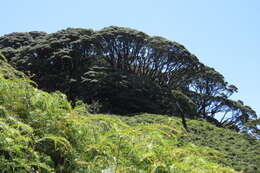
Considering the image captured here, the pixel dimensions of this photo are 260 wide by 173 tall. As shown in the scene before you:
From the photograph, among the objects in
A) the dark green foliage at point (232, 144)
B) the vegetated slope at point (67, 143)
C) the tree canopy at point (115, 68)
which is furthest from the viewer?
the tree canopy at point (115, 68)

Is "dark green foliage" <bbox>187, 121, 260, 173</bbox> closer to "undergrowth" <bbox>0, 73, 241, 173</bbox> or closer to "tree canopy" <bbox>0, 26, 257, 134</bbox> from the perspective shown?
"tree canopy" <bbox>0, 26, 257, 134</bbox>

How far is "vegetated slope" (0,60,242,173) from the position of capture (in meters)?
1.08

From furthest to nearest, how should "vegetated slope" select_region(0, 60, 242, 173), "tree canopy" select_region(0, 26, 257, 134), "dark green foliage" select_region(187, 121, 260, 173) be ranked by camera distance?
"tree canopy" select_region(0, 26, 257, 134)
"dark green foliage" select_region(187, 121, 260, 173)
"vegetated slope" select_region(0, 60, 242, 173)

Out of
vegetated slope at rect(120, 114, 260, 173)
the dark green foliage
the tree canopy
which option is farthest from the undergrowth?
the tree canopy

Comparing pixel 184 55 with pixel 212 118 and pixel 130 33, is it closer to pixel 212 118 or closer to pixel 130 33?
pixel 130 33

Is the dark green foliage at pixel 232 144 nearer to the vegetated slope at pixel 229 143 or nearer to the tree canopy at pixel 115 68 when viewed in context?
the vegetated slope at pixel 229 143

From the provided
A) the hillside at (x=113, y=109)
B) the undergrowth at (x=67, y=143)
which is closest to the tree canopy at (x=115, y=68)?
the hillside at (x=113, y=109)

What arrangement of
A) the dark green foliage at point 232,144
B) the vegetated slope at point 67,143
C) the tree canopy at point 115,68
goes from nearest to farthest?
1. the vegetated slope at point 67,143
2. the dark green foliage at point 232,144
3. the tree canopy at point 115,68

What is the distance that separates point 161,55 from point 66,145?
27.7 meters

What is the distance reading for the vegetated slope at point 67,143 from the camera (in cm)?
108

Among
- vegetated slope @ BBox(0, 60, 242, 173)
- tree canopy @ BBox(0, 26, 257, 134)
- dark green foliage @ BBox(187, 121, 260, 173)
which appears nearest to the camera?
vegetated slope @ BBox(0, 60, 242, 173)

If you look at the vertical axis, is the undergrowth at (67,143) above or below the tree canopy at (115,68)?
above

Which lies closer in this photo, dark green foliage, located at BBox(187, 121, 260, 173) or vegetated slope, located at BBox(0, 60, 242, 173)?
vegetated slope, located at BBox(0, 60, 242, 173)

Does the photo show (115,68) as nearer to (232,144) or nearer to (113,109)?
(113,109)
